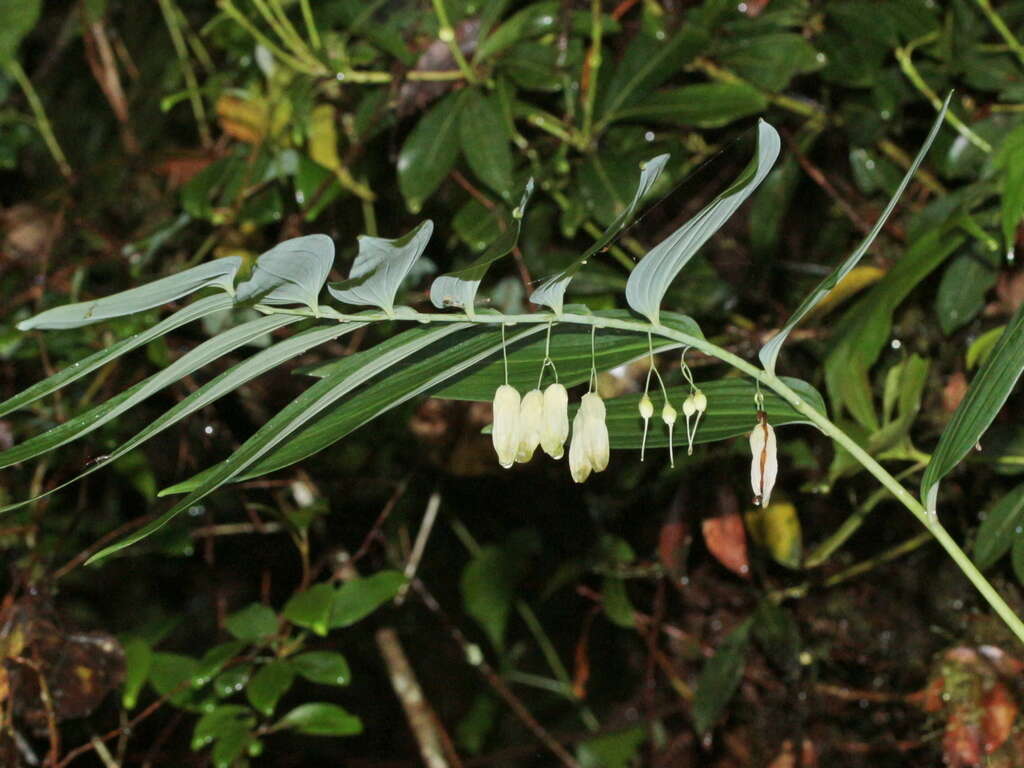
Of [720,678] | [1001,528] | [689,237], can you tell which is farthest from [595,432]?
[720,678]

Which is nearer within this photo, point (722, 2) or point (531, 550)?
point (722, 2)

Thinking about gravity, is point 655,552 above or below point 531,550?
above

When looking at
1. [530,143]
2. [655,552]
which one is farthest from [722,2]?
[655,552]

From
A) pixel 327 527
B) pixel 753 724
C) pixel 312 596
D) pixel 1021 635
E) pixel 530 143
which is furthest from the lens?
pixel 327 527

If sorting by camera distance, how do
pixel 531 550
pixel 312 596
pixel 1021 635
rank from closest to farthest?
pixel 1021 635
pixel 312 596
pixel 531 550

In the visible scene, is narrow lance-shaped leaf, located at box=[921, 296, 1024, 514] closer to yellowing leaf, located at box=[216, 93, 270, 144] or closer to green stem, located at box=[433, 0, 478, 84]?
green stem, located at box=[433, 0, 478, 84]

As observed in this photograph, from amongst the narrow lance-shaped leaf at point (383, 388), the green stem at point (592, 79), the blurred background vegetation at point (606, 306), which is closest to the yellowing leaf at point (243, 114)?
the blurred background vegetation at point (606, 306)

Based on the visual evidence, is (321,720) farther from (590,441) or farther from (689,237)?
(689,237)

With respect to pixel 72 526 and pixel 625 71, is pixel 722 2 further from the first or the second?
pixel 72 526
